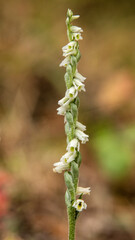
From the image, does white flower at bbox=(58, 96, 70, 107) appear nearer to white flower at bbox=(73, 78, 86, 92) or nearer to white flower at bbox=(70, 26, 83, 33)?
white flower at bbox=(73, 78, 86, 92)

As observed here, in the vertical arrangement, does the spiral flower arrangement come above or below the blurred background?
below

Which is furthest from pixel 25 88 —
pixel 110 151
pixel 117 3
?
pixel 117 3

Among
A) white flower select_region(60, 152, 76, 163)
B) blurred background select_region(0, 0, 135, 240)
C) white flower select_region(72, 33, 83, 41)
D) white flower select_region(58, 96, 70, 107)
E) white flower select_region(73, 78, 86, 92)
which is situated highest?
blurred background select_region(0, 0, 135, 240)

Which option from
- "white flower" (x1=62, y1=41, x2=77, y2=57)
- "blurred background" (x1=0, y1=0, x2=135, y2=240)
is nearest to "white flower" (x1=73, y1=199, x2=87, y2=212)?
"white flower" (x1=62, y1=41, x2=77, y2=57)

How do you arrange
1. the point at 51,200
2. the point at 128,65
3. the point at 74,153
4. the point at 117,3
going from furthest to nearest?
the point at 117,3 → the point at 128,65 → the point at 51,200 → the point at 74,153

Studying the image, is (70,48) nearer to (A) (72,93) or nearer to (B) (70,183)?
(A) (72,93)

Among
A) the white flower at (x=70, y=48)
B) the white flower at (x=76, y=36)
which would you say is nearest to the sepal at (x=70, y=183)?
the white flower at (x=70, y=48)

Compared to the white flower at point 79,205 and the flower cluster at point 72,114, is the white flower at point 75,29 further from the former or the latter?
the white flower at point 79,205

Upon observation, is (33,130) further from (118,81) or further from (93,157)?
(118,81)
